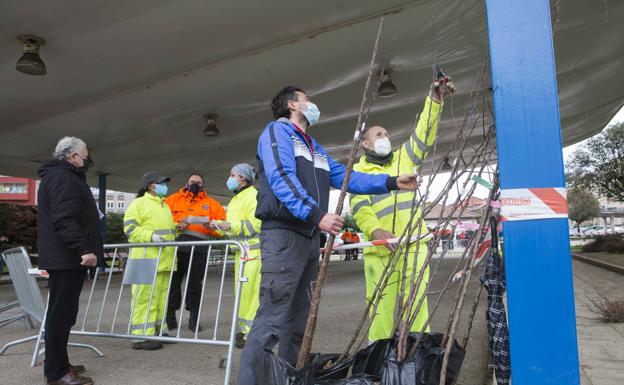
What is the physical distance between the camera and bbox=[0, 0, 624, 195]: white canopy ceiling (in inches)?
207

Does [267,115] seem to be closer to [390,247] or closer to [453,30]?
[453,30]

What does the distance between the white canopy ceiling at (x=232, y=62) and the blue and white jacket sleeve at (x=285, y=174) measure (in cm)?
312

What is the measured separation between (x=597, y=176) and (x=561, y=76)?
13.7 metres

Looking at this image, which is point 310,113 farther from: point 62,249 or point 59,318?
point 59,318

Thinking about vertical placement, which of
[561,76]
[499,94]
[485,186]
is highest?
[561,76]

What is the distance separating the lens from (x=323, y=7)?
5211 mm

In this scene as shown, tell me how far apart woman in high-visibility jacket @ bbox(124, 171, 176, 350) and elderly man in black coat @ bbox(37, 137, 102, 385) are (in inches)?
34.7

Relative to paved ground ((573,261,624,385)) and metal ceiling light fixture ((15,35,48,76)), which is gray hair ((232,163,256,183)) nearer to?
metal ceiling light fixture ((15,35,48,76))

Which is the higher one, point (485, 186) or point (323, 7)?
point (323, 7)

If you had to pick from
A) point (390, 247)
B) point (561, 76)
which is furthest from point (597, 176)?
point (390, 247)

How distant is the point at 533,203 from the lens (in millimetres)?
1882

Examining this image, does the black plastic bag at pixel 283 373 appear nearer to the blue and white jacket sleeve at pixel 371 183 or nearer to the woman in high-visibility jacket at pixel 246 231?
the blue and white jacket sleeve at pixel 371 183

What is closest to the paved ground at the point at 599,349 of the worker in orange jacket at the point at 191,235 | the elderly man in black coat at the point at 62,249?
the elderly man in black coat at the point at 62,249

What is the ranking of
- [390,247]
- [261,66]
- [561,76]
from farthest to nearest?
[561,76] < [261,66] < [390,247]
